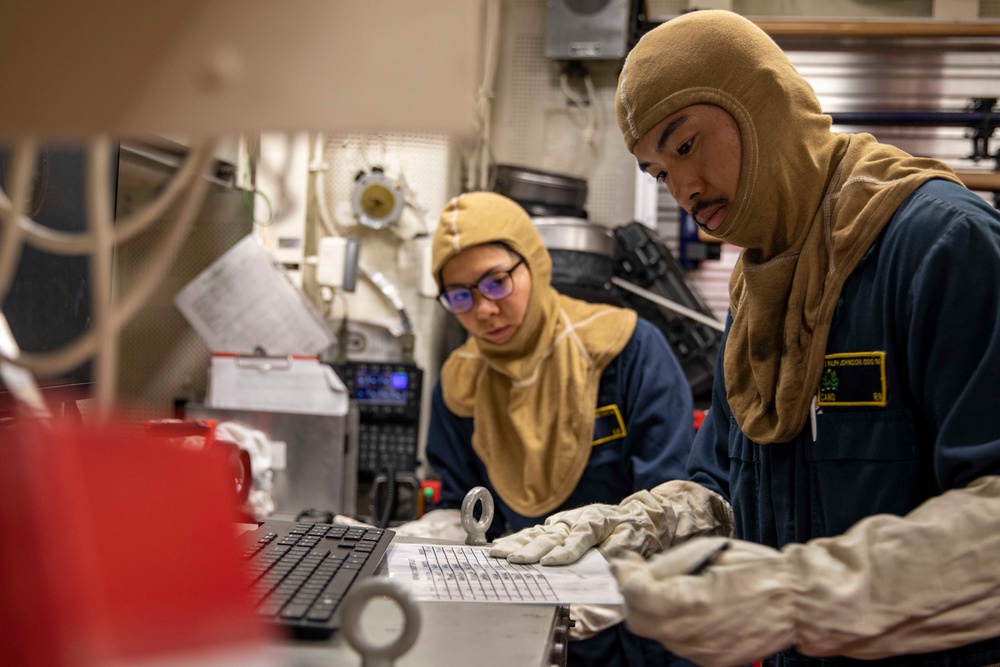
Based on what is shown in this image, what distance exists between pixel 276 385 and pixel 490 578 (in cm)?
179

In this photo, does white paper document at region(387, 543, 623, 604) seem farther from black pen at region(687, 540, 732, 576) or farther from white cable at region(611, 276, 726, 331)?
white cable at region(611, 276, 726, 331)

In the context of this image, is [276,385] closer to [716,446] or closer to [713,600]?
[716,446]

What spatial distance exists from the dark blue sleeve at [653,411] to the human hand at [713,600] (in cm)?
124

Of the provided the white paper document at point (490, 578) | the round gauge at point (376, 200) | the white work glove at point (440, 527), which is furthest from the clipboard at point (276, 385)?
the white paper document at point (490, 578)

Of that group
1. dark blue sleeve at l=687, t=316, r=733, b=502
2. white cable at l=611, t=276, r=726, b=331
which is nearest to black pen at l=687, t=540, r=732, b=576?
dark blue sleeve at l=687, t=316, r=733, b=502

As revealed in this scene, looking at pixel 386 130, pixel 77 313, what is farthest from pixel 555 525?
pixel 386 130

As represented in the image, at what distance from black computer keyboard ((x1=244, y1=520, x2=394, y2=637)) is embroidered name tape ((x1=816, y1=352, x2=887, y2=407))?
650 millimetres

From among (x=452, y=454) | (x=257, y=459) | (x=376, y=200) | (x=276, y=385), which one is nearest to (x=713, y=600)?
(x=452, y=454)

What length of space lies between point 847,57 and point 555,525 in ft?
9.92

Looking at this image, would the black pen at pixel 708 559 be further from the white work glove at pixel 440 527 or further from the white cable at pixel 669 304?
the white cable at pixel 669 304

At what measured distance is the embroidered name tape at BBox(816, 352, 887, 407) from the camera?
3.51 feet

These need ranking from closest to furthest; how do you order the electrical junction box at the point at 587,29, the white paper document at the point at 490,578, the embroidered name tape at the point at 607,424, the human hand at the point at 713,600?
the human hand at the point at 713,600 → the white paper document at the point at 490,578 → the embroidered name tape at the point at 607,424 → the electrical junction box at the point at 587,29

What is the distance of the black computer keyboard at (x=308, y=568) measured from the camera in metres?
0.83

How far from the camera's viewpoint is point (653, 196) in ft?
11.6
